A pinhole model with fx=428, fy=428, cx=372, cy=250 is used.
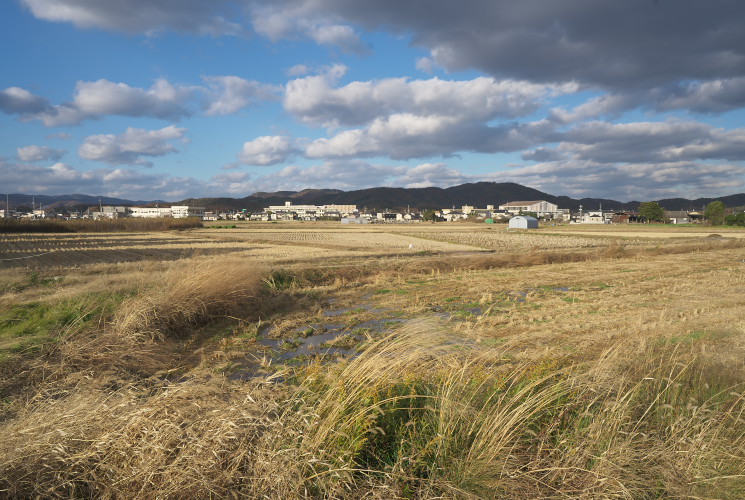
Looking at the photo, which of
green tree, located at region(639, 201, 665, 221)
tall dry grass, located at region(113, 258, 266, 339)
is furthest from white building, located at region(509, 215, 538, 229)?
tall dry grass, located at region(113, 258, 266, 339)

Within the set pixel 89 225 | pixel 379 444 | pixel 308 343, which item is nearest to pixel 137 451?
pixel 379 444

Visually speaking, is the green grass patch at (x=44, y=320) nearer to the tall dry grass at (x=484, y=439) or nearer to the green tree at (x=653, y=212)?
the tall dry grass at (x=484, y=439)

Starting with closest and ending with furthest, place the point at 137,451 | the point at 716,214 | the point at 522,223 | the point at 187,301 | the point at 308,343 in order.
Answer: the point at 137,451
the point at 308,343
the point at 187,301
the point at 522,223
the point at 716,214

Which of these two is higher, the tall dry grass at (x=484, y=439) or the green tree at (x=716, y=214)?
the green tree at (x=716, y=214)

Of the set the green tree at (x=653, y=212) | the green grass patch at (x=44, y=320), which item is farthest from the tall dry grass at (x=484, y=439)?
the green tree at (x=653, y=212)

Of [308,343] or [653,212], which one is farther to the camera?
[653,212]

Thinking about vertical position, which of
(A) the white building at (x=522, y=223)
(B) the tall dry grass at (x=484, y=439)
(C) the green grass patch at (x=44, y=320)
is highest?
(A) the white building at (x=522, y=223)

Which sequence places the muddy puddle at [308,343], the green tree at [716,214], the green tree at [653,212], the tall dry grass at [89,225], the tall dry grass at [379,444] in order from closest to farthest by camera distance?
the tall dry grass at [379,444] → the muddy puddle at [308,343] → the tall dry grass at [89,225] → the green tree at [716,214] → the green tree at [653,212]


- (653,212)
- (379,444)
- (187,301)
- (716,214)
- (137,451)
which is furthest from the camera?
(653,212)

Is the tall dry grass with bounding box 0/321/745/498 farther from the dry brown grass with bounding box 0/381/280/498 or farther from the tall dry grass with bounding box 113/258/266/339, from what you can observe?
the tall dry grass with bounding box 113/258/266/339

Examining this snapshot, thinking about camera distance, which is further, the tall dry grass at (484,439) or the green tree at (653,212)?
the green tree at (653,212)

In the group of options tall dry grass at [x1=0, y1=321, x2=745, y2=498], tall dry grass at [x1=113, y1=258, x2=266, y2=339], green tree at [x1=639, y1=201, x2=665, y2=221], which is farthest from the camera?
green tree at [x1=639, y1=201, x2=665, y2=221]

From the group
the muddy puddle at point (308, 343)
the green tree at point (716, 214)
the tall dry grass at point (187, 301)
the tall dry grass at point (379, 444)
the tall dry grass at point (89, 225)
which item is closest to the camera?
the tall dry grass at point (379, 444)

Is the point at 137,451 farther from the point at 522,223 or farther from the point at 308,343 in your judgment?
the point at 522,223
